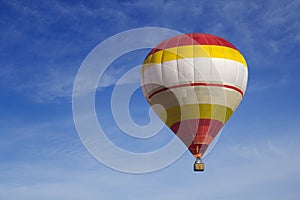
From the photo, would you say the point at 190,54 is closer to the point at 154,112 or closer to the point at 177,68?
the point at 177,68

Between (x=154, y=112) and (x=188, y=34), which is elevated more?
(x=188, y=34)

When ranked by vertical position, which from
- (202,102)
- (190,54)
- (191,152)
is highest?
(190,54)

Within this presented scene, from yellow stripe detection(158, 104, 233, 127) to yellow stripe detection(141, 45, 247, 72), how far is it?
3.77m

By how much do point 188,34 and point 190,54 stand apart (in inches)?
101

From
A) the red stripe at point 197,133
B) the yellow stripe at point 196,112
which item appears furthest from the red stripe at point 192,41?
the red stripe at point 197,133

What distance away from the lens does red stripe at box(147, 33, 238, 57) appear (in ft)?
135

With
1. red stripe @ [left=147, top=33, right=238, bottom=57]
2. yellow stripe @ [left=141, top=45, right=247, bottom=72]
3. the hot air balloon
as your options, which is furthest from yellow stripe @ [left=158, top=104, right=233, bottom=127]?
red stripe @ [left=147, top=33, right=238, bottom=57]

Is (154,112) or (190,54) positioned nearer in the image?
(190,54)

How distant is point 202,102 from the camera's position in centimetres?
4053

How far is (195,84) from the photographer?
4016cm

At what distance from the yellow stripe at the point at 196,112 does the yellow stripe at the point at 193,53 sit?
3773mm

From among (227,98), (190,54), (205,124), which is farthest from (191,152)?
(190,54)

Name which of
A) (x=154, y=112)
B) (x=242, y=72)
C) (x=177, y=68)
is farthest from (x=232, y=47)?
(x=154, y=112)

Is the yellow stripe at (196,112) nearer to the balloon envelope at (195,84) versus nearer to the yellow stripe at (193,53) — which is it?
the balloon envelope at (195,84)
